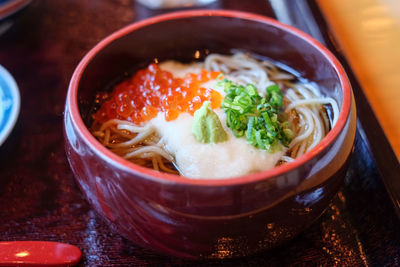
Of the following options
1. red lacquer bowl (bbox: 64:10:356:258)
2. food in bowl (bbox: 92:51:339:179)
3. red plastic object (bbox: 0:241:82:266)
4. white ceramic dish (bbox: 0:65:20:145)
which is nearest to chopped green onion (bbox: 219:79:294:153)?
food in bowl (bbox: 92:51:339:179)

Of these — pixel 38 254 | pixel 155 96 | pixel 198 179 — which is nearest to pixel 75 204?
pixel 38 254

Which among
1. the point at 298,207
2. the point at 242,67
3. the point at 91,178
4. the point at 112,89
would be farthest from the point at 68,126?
the point at 242,67

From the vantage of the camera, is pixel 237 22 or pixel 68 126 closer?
pixel 68 126

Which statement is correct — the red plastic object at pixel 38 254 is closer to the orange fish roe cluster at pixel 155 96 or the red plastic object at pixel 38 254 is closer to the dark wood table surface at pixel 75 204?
the dark wood table surface at pixel 75 204

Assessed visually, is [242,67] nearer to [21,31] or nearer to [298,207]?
[298,207]

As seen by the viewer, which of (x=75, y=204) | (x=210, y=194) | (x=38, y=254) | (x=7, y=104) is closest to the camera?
(x=210, y=194)

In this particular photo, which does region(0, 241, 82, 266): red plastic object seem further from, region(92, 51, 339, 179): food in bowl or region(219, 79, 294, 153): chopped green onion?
region(219, 79, 294, 153): chopped green onion

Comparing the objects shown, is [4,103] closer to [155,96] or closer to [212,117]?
[155,96]
